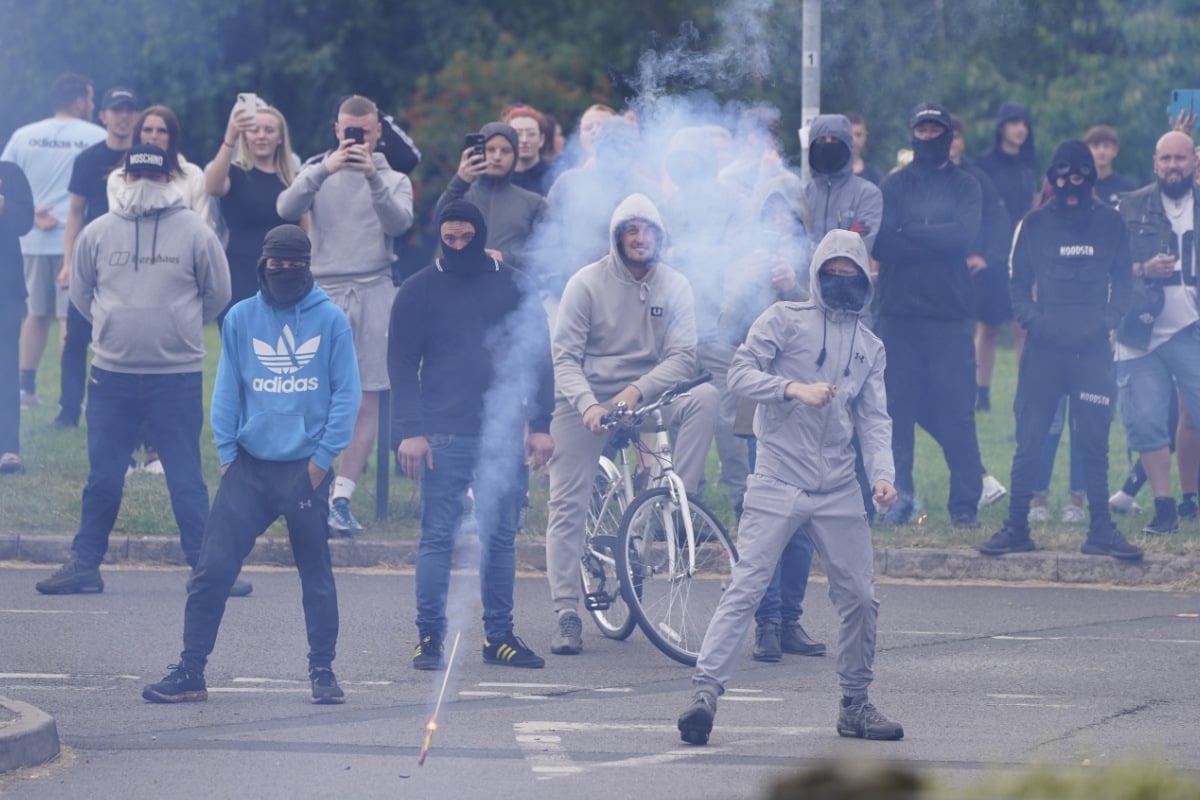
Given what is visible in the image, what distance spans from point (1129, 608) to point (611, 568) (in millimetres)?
2891

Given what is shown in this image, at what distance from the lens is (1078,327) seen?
1158 cm

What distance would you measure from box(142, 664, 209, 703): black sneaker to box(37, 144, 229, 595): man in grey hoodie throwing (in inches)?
81.1

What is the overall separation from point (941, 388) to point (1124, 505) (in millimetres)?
1728

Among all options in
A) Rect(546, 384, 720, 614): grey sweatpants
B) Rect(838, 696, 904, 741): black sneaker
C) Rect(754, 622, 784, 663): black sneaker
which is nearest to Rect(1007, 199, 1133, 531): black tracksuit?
Rect(546, 384, 720, 614): grey sweatpants

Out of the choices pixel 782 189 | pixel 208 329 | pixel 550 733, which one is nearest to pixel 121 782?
pixel 550 733

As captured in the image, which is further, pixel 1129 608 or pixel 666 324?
pixel 1129 608

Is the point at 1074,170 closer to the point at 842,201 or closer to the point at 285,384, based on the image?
the point at 842,201

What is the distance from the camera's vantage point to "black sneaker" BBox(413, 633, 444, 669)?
8969 mm

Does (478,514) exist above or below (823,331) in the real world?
below

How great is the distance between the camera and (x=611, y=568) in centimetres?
971

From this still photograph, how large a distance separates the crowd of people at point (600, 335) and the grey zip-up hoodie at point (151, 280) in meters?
0.02

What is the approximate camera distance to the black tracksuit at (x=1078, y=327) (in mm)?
11578

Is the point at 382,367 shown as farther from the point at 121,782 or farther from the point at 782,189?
the point at 121,782

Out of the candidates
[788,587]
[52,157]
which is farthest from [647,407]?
[52,157]
